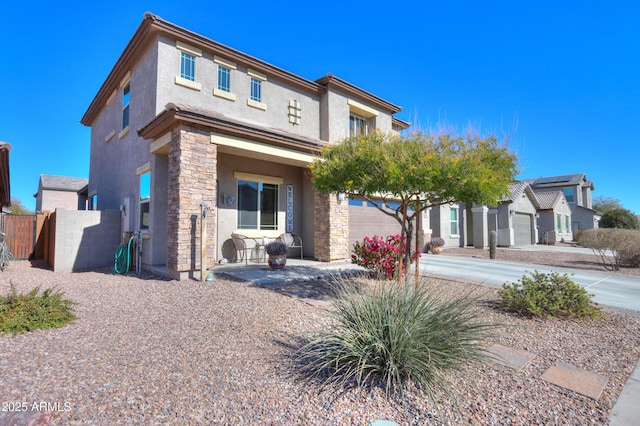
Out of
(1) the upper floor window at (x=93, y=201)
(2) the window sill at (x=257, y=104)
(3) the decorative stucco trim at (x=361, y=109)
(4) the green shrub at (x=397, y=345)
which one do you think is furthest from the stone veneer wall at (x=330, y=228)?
(1) the upper floor window at (x=93, y=201)

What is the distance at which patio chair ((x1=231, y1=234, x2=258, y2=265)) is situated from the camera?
396 inches

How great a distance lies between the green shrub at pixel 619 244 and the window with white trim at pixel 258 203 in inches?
460

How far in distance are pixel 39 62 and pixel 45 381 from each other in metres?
17.6

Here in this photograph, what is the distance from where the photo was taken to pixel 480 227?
19656mm

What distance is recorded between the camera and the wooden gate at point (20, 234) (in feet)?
39.9

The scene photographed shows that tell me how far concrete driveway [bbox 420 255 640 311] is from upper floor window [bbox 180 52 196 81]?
880 cm

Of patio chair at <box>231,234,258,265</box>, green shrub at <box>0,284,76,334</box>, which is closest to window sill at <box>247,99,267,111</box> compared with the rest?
patio chair at <box>231,234,258,265</box>

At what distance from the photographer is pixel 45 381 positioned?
279 cm

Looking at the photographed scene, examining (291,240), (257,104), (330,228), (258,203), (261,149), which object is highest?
(257,104)

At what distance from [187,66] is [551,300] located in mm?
10792

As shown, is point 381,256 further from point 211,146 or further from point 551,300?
point 211,146

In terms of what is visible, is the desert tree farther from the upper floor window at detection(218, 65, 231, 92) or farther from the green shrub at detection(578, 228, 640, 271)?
the green shrub at detection(578, 228, 640, 271)

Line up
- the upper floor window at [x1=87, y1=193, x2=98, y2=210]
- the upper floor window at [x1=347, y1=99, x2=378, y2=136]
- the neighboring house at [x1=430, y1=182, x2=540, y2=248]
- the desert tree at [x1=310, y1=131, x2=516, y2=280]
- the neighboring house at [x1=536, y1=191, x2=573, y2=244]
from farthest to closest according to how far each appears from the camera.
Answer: the neighboring house at [x1=536, y1=191, x2=573, y2=244] → the neighboring house at [x1=430, y1=182, x2=540, y2=248] → the upper floor window at [x1=87, y1=193, x2=98, y2=210] → the upper floor window at [x1=347, y1=99, x2=378, y2=136] → the desert tree at [x1=310, y1=131, x2=516, y2=280]

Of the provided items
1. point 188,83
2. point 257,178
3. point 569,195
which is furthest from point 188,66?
point 569,195
